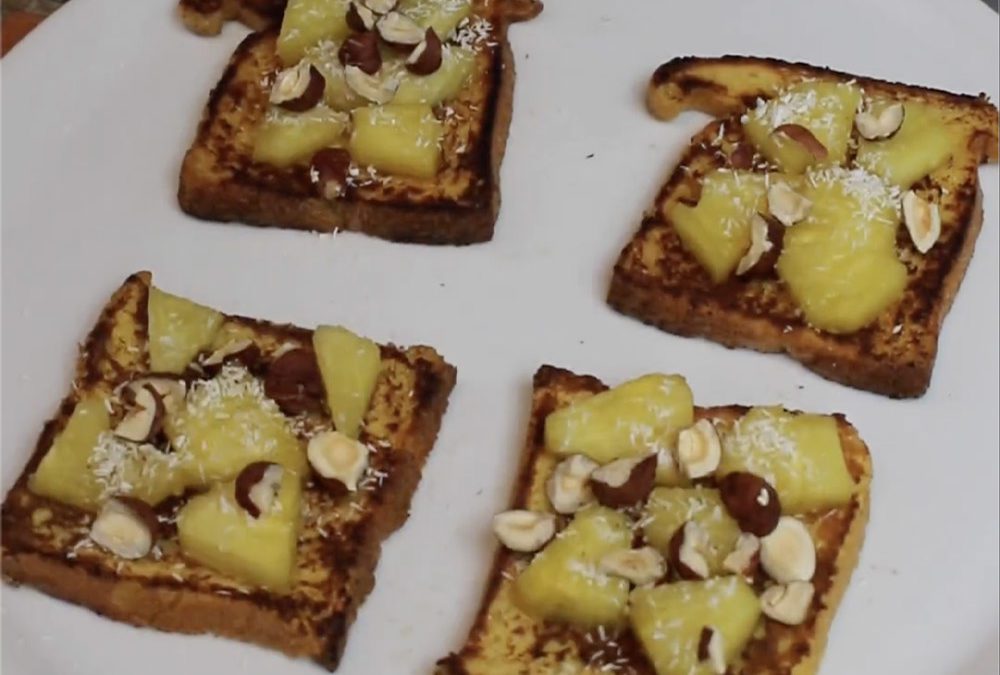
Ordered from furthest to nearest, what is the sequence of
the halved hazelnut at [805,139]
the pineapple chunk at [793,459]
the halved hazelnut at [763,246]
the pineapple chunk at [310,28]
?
the pineapple chunk at [310,28]
the halved hazelnut at [805,139]
the halved hazelnut at [763,246]
the pineapple chunk at [793,459]

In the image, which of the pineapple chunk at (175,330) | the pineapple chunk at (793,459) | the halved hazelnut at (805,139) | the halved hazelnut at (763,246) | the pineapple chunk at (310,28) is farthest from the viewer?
the pineapple chunk at (310,28)

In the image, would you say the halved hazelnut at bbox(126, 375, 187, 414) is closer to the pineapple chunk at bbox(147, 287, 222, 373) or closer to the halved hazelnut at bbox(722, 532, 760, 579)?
the pineapple chunk at bbox(147, 287, 222, 373)

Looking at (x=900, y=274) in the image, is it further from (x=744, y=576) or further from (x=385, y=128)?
(x=385, y=128)

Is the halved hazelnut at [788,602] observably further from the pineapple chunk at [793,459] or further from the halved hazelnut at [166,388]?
the halved hazelnut at [166,388]

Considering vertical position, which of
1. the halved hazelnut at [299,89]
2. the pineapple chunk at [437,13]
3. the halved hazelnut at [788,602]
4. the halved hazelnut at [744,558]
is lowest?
the halved hazelnut at [788,602]

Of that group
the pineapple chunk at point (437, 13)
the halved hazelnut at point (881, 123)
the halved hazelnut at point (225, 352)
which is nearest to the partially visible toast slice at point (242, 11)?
the pineapple chunk at point (437, 13)

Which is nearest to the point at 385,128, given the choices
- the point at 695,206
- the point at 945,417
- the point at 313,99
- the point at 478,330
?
the point at 313,99

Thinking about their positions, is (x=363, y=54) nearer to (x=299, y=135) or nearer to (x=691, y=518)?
(x=299, y=135)
